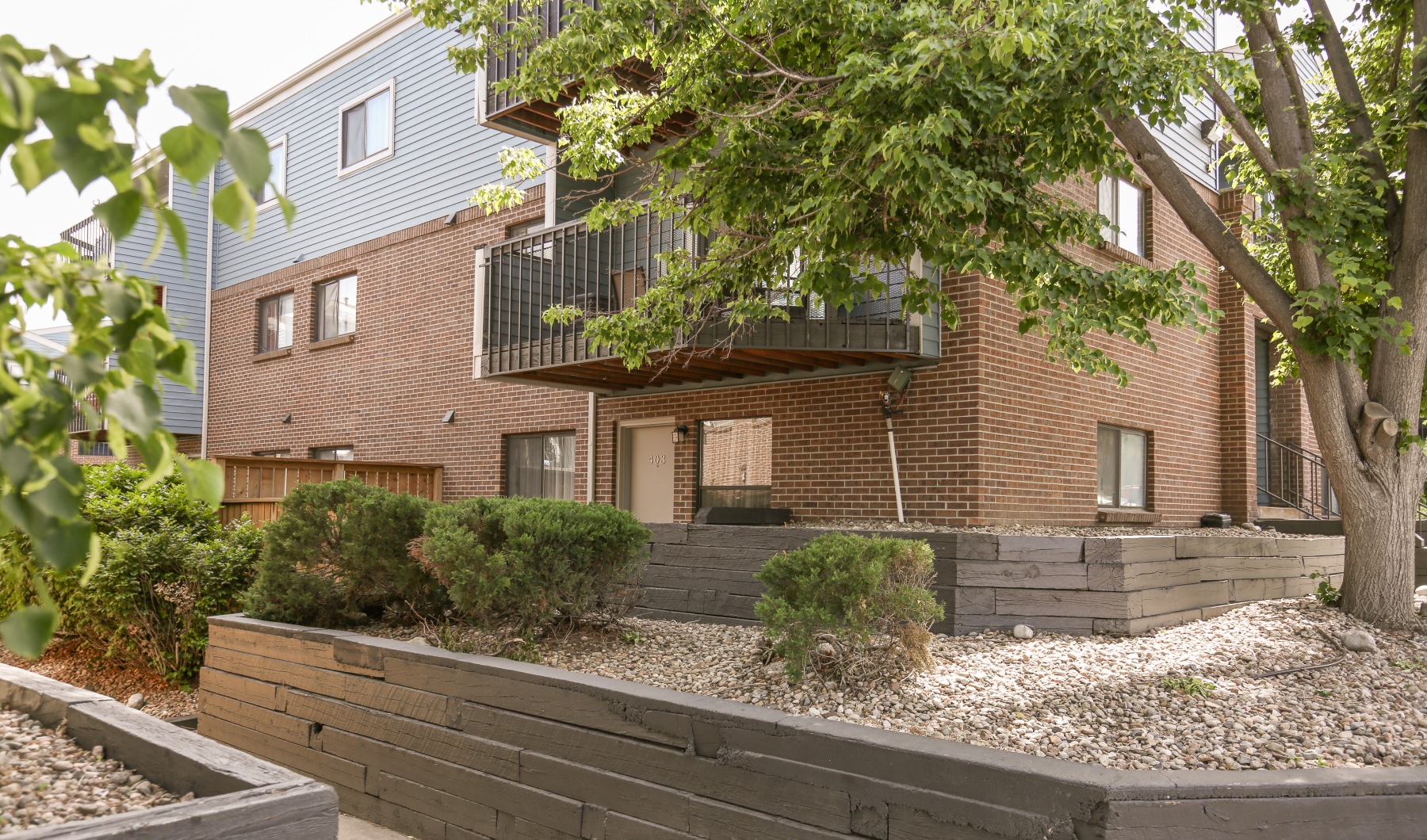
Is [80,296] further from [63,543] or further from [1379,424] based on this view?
[1379,424]

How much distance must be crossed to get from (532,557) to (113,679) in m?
5.38

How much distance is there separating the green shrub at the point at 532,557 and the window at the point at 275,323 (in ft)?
41.3

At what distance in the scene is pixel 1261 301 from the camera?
659cm

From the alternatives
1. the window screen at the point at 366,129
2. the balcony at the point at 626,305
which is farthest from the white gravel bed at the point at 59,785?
the window screen at the point at 366,129

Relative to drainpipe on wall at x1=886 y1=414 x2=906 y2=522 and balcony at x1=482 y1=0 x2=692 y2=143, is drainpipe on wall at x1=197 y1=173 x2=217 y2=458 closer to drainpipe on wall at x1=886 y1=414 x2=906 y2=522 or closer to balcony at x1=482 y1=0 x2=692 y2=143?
balcony at x1=482 y1=0 x2=692 y2=143

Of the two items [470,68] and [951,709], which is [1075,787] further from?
[470,68]

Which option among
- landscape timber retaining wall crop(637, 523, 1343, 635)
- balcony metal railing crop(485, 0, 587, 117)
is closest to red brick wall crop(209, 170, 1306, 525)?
balcony metal railing crop(485, 0, 587, 117)

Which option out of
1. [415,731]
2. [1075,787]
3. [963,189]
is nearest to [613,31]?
[963,189]

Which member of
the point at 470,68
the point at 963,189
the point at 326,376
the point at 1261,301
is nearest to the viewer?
the point at 963,189

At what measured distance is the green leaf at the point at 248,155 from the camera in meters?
1.16

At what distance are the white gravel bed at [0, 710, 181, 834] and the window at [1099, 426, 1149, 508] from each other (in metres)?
9.90

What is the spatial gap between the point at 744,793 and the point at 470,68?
556 centimetres

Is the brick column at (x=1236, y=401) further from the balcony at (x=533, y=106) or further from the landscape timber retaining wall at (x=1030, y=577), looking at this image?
the balcony at (x=533, y=106)

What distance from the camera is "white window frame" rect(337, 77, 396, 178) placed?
49.5 ft
